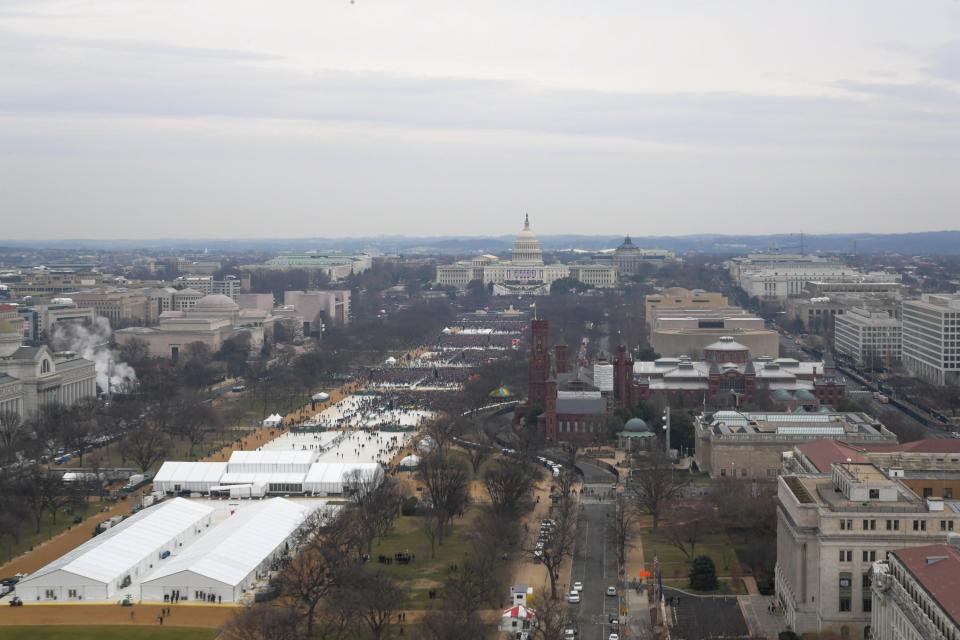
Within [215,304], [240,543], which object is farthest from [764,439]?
[215,304]

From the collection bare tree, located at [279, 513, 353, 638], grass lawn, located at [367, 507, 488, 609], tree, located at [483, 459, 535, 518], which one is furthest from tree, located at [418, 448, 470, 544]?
bare tree, located at [279, 513, 353, 638]

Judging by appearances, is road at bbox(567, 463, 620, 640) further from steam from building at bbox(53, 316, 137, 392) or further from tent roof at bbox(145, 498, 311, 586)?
steam from building at bbox(53, 316, 137, 392)

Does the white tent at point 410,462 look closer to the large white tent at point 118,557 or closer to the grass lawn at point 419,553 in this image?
the grass lawn at point 419,553

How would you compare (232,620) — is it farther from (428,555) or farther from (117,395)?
(117,395)

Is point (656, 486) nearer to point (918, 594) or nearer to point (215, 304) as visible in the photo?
point (918, 594)

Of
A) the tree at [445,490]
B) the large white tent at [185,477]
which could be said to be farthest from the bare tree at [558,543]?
the large white tent at [185,477]

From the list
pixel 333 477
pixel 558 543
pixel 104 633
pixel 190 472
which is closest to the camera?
pixel 104 633

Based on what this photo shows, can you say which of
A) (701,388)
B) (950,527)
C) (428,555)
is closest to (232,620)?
(428,555)
